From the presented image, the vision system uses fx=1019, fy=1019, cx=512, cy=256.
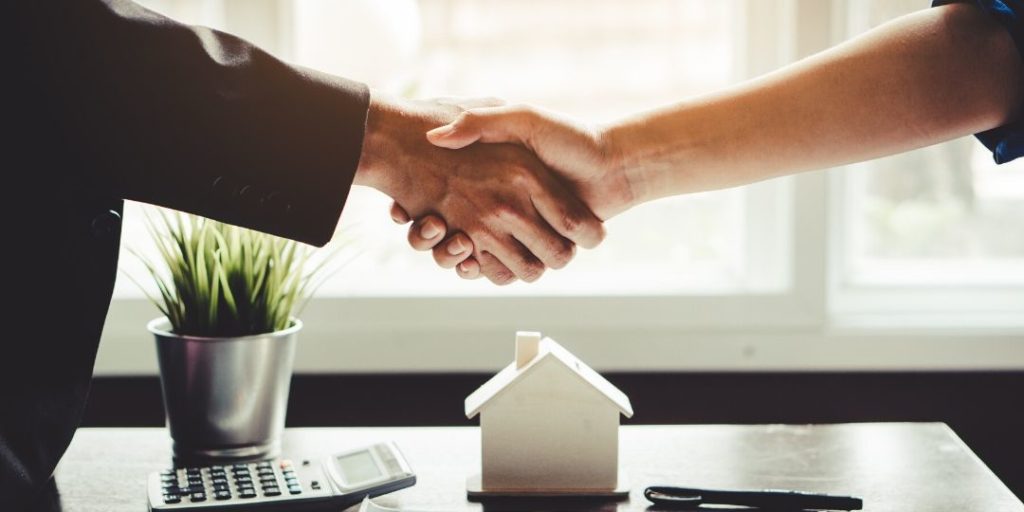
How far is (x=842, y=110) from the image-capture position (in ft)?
4.11

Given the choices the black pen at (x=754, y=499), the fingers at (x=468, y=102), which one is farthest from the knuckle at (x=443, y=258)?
the black pen at (x=754, y=499)

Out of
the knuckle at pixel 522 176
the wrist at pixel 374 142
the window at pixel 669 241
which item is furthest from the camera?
the window at pixel 669 241

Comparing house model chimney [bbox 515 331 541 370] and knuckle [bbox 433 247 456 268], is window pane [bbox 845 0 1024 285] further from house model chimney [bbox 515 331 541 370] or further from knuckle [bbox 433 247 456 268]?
house model chimney [bbox 515 331 541 370]

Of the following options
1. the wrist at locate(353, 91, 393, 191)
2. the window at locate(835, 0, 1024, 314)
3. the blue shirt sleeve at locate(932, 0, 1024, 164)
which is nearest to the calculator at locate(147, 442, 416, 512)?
the wrist at locate(353, 91, 393, 191)

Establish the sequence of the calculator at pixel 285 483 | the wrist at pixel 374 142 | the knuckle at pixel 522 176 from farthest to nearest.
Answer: the knuckle at pixel 522 176
the wrist at pixel 374 142
the calculator at pixel 285 483

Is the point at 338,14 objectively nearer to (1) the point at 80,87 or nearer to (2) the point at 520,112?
(2) the point at 520,112

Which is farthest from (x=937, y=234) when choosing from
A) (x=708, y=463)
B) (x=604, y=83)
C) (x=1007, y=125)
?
(x=708, y=463)

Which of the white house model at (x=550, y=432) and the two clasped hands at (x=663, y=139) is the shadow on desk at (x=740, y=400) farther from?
the white house model at (x=550, y=432)

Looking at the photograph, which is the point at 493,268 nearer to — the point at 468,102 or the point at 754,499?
the point at 468,102

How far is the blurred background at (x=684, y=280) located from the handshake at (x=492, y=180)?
1.29 feet

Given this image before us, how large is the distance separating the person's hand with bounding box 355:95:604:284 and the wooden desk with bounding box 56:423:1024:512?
1.11ft

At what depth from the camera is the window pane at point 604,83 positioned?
1991 millimetres

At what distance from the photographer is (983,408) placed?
192 centimetres

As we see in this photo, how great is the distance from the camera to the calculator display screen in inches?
41.3
